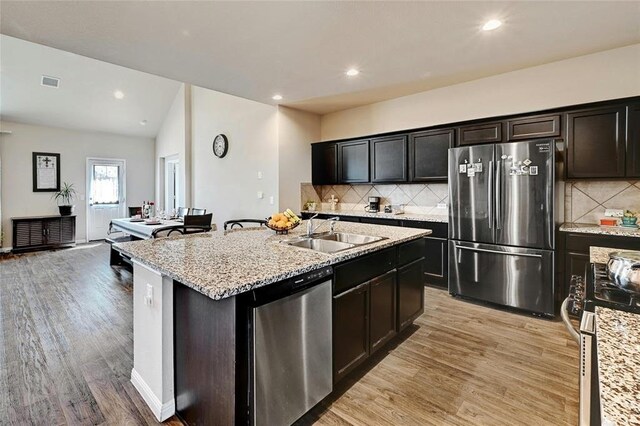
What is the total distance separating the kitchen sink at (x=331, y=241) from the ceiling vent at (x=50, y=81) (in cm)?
646

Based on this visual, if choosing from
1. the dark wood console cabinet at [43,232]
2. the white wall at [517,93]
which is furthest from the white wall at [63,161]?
the white wall at [517,93]

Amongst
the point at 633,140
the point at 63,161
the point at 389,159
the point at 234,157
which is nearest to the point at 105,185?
the point at 63,161

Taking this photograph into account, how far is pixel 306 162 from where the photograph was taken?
549 cm

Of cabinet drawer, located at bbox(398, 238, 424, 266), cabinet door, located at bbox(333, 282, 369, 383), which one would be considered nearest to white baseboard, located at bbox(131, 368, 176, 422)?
cabinet door, located at bbox(333, 282, 369, 383)

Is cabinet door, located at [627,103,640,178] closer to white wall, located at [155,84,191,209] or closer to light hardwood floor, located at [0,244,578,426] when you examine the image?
light hardwood floor, located at [0,244,578,426]

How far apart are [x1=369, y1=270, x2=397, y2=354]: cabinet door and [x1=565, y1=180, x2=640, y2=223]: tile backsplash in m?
2.47

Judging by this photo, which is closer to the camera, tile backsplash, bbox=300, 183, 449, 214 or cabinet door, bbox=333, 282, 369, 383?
cabinet door, bbox=333, 282, 369, 383

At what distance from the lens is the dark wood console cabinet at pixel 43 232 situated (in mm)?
6488

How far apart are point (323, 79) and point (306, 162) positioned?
1.86 metres

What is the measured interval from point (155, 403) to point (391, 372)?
1532mm

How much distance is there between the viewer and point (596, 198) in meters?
3.31

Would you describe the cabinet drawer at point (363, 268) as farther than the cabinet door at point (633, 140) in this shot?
No

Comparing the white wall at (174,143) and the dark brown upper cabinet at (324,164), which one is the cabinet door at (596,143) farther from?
the white wall at (174,143)

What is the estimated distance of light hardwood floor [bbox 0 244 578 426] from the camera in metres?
1.83
